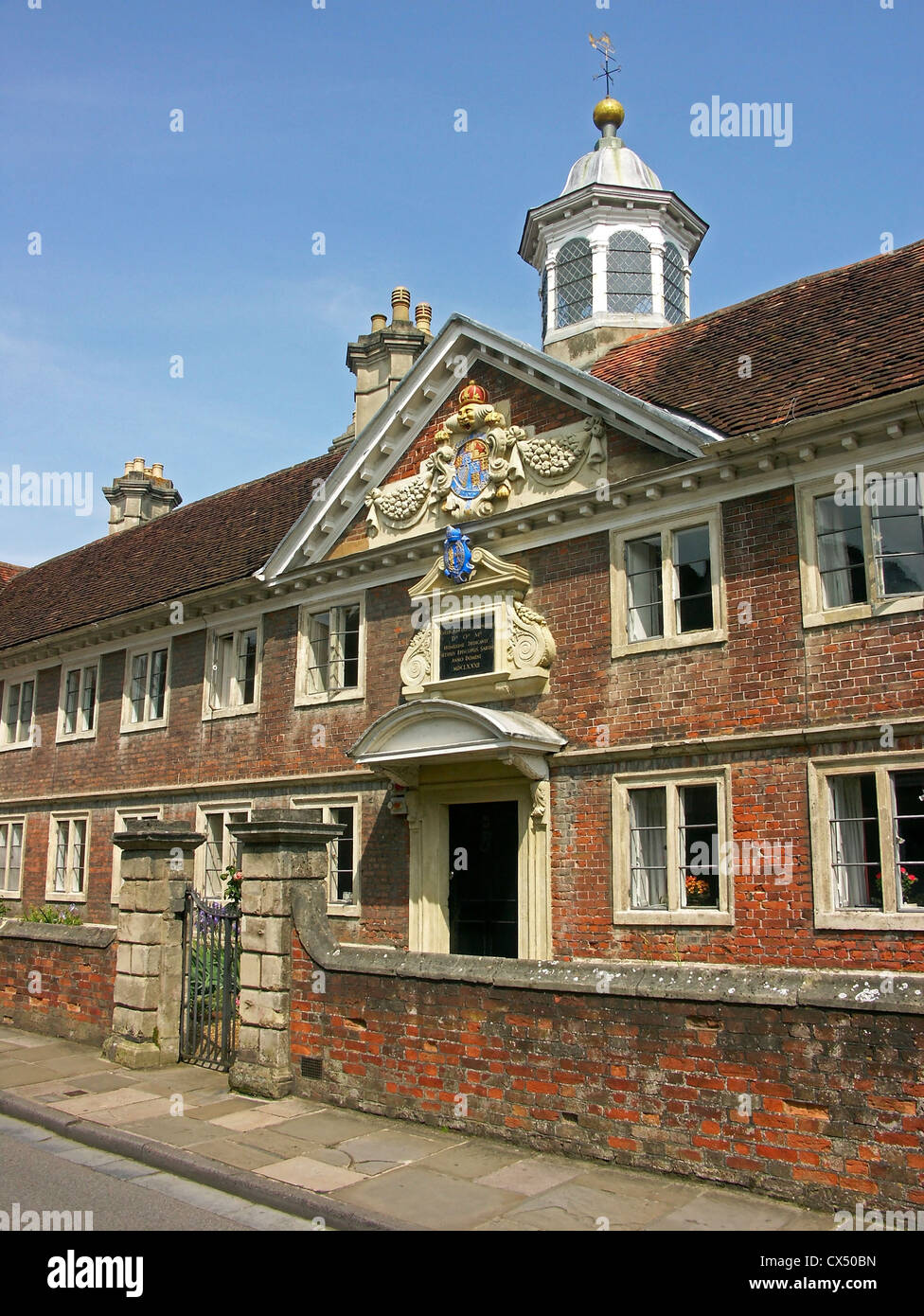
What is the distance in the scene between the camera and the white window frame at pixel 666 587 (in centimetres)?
1251

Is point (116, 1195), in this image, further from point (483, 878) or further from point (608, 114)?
point (608, 114)

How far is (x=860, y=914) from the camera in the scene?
10.9 meters

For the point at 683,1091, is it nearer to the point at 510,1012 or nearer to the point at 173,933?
the point at 510,1012

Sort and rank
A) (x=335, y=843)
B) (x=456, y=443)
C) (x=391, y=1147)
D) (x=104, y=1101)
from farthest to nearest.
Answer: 1. (x=335, y=843)
2. (x=456, y=443)
3. (x=104, y=1101)
4. (x=391, y=1147)

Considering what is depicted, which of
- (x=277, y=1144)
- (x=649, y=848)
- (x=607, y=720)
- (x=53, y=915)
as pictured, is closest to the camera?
(x=277, y=1144)

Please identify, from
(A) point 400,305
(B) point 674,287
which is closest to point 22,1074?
(A) point 400,305

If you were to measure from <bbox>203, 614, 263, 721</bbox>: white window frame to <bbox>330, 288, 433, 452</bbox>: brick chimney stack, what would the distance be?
4347mm

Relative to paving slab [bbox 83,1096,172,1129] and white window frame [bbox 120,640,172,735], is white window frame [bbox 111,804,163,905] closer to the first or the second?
white window frame [bbox 120,640,172,735]

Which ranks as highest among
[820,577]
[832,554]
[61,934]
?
[832,554]

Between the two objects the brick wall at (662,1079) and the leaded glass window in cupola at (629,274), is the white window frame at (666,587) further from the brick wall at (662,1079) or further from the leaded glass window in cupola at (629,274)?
the leaded glass window in cupola at (629,274)

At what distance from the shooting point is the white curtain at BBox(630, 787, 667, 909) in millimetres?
12719

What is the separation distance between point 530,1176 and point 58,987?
8.62 meters

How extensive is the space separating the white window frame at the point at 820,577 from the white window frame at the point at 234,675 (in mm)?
9926

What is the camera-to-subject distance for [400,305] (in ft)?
69.0
